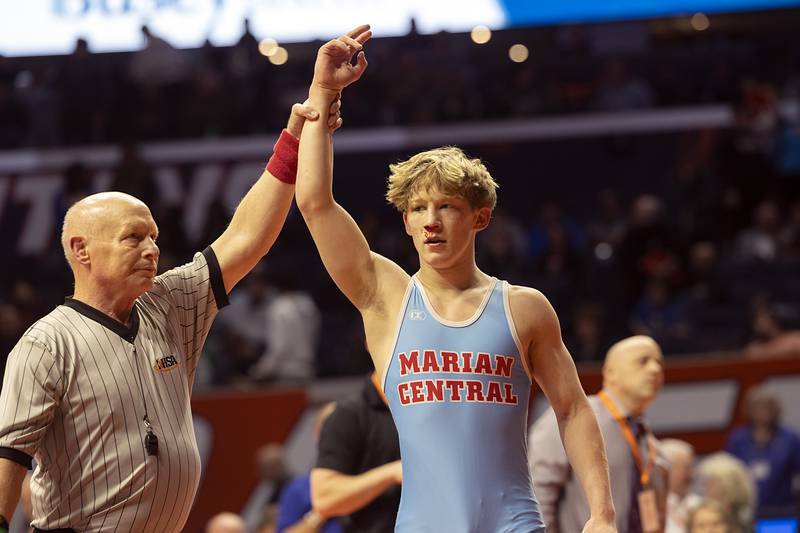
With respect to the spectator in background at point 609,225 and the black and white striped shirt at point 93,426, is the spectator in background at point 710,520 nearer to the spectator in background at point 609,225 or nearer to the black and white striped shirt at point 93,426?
the black and white striped shirt at point 93,426

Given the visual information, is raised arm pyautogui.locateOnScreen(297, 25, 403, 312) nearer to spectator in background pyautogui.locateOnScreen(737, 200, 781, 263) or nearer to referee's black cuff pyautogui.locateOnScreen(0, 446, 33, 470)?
referee's black cuff pyautogui.locateOnScreen(0, 446, 33, 470)

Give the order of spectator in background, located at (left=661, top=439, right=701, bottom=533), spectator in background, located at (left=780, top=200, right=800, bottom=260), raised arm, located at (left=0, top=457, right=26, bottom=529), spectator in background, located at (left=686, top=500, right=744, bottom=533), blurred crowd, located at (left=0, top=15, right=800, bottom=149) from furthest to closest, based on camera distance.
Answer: spectator in background, located at (left=780, top=200, right=800, bottom=260) < blurred crowd, located at (left=0, top=15, right=800, bottom=149) < spectator in background, located at (left=661, top=439, right=701, bottom=533) < spectator in background, located at (left=686, top=500, right=744, bottom=533) < raised arm, located at (left=0, top=457, right=26, bottom=529)

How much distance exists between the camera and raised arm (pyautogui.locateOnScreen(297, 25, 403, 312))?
3729 millimetres

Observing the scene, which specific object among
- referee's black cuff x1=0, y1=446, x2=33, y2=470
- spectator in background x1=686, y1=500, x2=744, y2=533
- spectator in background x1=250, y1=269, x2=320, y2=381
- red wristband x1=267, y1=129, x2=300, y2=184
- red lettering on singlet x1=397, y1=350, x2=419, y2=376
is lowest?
referee's black cuff x1=0, y1=446, x2=33, y2=470

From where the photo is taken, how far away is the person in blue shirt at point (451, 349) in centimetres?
358

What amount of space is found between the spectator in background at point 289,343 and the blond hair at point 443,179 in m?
7.41

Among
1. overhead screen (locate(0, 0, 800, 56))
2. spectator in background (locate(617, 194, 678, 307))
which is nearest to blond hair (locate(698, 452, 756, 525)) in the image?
overhead screen (locate(0, 0, 800, 56))

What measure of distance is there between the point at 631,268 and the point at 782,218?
331 cm

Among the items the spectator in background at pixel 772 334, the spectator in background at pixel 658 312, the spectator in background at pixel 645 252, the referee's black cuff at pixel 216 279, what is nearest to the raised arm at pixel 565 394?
the referee's black cuff at pixel 216 279

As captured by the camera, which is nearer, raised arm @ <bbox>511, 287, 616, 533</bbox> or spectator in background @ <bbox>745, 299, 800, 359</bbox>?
raised arm @ <bbox>511, 287, 616, 533</bbox>

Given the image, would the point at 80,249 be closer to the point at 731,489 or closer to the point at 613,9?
the point at 731,489

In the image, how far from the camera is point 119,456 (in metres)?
3.64

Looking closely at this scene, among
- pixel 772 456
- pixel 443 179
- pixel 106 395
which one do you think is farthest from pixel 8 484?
pixel 772 456

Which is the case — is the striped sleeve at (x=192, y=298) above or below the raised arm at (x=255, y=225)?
below
